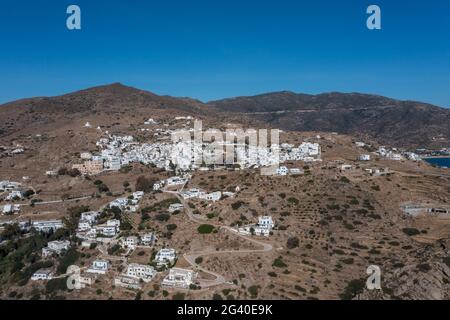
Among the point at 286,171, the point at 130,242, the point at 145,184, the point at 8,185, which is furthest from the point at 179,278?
the point at 8,185

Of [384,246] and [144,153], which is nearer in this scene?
[384,246]

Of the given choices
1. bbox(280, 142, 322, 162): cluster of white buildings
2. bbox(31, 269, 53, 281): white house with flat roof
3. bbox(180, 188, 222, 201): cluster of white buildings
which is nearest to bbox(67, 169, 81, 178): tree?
bbox(180, 188, 222, 201): cluster of white buildings

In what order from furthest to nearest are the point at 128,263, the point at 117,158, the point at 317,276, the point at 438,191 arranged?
the point at 117,158
the point at 438,191
the point at 128,263
the point at 317,276

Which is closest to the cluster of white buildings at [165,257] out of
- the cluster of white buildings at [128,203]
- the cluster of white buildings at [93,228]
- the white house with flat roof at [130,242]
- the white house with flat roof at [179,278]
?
the white house with flat roof at [179,278]

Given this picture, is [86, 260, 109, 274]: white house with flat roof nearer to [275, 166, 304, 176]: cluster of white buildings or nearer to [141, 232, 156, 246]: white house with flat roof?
[141, 232, 156, 246]: white house with flat roof

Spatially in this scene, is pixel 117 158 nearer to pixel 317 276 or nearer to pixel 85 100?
pixel 317 276
